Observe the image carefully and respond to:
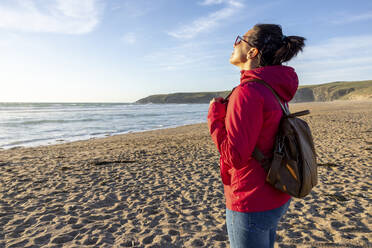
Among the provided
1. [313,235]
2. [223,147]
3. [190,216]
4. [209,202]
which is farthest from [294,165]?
[209,202]

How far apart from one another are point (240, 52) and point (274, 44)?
0.70ft

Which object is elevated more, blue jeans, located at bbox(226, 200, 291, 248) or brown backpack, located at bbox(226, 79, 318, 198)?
brown backpack, located at bbox(226, 79, 318, 198)

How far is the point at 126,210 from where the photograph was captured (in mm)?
4922

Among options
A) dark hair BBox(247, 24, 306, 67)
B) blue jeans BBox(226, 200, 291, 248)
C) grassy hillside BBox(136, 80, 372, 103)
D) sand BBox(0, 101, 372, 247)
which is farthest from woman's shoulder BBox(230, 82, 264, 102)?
grassy hillside BBox(136, 80, 372, 103)

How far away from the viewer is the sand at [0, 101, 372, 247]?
3854 mm

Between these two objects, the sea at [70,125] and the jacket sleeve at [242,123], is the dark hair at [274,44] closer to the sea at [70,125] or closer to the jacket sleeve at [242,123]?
the jacket sleeve at [242,123]

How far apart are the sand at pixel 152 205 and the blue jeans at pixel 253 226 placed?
239 centimetres

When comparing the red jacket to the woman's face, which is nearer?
the red jacket

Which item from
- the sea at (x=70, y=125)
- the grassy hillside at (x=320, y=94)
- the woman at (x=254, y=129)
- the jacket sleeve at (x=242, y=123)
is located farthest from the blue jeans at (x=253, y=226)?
the grassy hillside at (x=320, y=94)

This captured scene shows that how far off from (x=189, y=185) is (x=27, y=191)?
12.4ft

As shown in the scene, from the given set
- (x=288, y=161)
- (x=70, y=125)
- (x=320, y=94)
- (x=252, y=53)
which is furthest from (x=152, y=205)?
(x=320, y=94)

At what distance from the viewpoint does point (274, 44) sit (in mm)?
1525

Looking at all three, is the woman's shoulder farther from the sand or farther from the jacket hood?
the sand

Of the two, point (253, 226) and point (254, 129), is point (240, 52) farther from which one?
point (253, 226)
